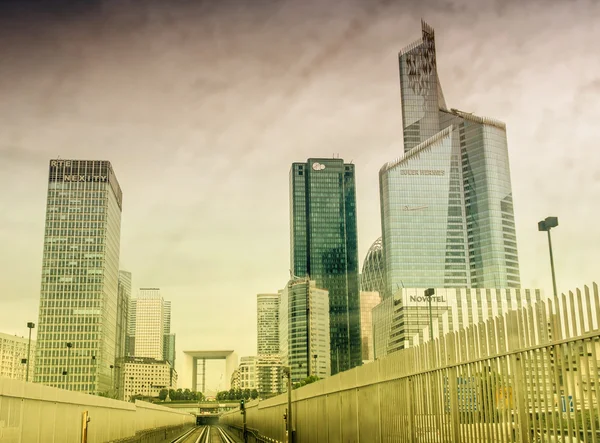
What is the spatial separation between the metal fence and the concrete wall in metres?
9.42

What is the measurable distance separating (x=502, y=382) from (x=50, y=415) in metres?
16.9

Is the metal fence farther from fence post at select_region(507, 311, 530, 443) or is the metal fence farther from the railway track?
the railway track

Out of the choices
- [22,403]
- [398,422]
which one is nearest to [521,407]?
[398,422]

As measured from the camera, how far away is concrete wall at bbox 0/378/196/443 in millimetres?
18422

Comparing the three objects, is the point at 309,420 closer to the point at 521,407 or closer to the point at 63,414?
the point at 63,414

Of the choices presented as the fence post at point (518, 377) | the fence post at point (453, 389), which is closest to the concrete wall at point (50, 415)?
the fence post at point (453, 389)

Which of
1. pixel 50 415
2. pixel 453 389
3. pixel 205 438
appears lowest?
pixel 205 438

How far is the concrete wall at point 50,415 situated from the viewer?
18.4 m

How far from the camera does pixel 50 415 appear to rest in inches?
912

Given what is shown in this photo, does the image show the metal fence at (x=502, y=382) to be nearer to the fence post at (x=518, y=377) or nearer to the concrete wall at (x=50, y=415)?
the fence post at (x=518, y=377)

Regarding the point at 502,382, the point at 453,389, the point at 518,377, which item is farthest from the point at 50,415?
the point at 518,377

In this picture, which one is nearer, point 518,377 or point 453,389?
point 518,377

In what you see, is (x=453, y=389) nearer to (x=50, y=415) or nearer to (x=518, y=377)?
(x=518, y=377)

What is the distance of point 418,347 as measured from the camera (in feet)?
51.6
